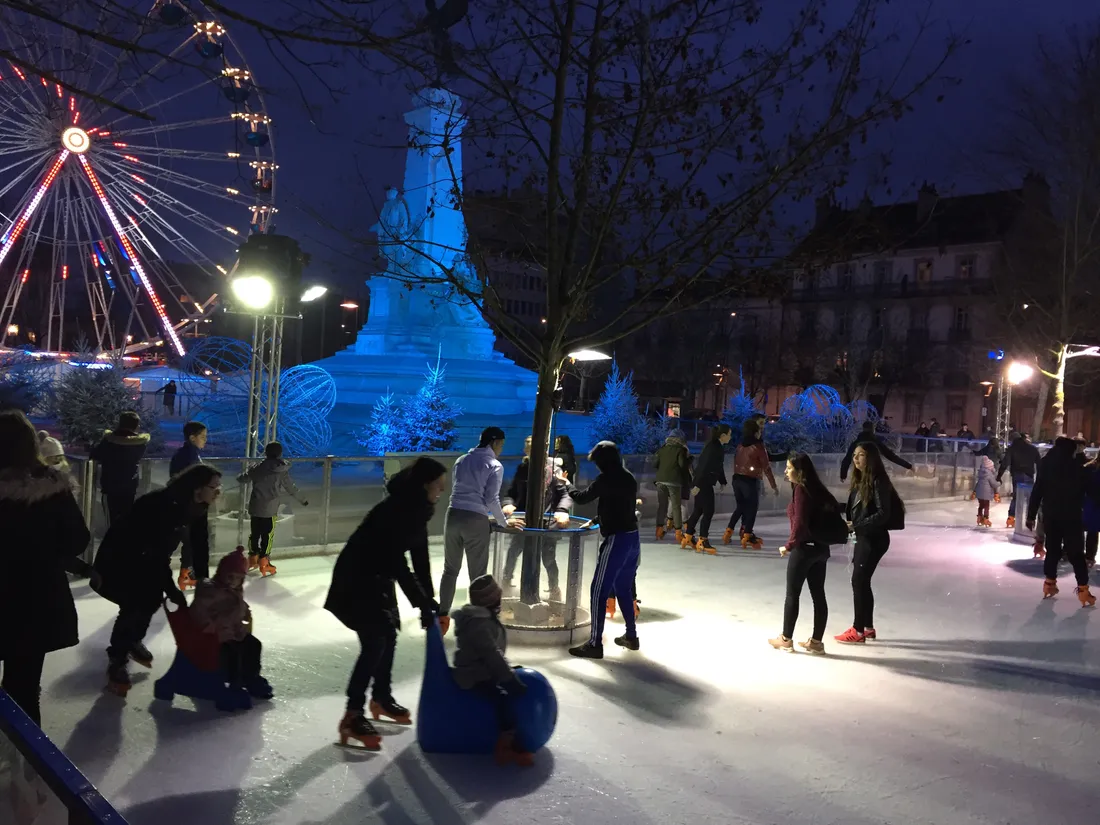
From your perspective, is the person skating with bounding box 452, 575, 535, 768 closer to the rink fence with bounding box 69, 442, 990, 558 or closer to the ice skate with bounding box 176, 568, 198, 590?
the ice skate with bounding box 176, 568, 198, 590

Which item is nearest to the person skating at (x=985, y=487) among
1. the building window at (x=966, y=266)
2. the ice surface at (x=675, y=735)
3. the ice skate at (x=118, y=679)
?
the ice surface at (x=675, y=735)

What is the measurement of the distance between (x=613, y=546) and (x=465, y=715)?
244 cm

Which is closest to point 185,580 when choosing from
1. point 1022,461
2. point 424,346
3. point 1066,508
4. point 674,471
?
point 674,471

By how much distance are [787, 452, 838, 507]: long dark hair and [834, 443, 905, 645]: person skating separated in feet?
1.47

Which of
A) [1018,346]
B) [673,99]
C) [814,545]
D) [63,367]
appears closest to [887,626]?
[814,545]

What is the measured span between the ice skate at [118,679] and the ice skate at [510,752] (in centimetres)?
233

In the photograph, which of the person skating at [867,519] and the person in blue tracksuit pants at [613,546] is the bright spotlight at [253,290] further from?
the person skating at [867,519]

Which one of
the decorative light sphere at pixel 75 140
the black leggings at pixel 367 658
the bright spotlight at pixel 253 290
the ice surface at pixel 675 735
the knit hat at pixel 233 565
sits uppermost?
the decorative light sphere at pixel 75 140

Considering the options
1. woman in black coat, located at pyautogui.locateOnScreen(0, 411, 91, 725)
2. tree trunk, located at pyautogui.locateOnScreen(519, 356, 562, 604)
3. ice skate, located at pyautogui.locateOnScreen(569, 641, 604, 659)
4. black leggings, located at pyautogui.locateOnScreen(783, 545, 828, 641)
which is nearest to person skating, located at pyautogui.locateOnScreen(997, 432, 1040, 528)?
black leggings, located at pyautogui.locateOnScreen(783, 545, 828, 641)

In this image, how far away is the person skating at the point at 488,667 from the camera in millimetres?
4668

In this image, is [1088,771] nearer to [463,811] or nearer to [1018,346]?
[463,811]

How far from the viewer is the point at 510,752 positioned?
4691 mm

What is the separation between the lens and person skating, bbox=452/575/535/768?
4.67m

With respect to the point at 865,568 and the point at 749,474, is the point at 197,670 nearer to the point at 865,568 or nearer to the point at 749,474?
Result: the point at 865,568
